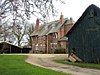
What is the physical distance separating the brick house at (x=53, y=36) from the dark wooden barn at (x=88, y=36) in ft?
104

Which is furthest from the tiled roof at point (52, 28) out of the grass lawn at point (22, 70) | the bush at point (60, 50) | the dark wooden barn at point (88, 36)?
the grass lawn at point (22, 70)

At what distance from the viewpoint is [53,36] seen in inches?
3359

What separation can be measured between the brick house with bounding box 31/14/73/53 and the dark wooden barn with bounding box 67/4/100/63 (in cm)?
3184

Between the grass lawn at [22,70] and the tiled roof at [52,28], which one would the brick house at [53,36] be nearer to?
the tiled roof at [52,28]

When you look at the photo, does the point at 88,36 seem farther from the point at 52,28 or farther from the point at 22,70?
the point at 52,28

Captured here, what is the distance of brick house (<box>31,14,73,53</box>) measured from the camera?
82.6 m

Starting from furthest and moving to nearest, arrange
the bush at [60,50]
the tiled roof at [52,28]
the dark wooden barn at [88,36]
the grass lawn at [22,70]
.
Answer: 1. the tiled roof at [52,28]
2. the bush at [60,50]
3. the dark wooden barn at [88,36]
4. the grass lawn at [22,70]

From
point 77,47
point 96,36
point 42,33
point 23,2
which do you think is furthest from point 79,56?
point 42,33

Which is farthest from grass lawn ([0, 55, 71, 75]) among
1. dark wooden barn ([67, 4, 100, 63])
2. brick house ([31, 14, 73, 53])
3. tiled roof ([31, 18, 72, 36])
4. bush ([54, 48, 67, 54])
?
tiled roof ([31, 18, 72, 36])

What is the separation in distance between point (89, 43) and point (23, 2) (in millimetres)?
30104

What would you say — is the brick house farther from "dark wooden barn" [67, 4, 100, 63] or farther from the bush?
"dark wooden barn" [67, 4, 100, 63]

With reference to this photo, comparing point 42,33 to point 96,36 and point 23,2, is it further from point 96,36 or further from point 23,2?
point 23,2

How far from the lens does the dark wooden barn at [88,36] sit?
43.4 m

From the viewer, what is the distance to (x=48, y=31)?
290ft
